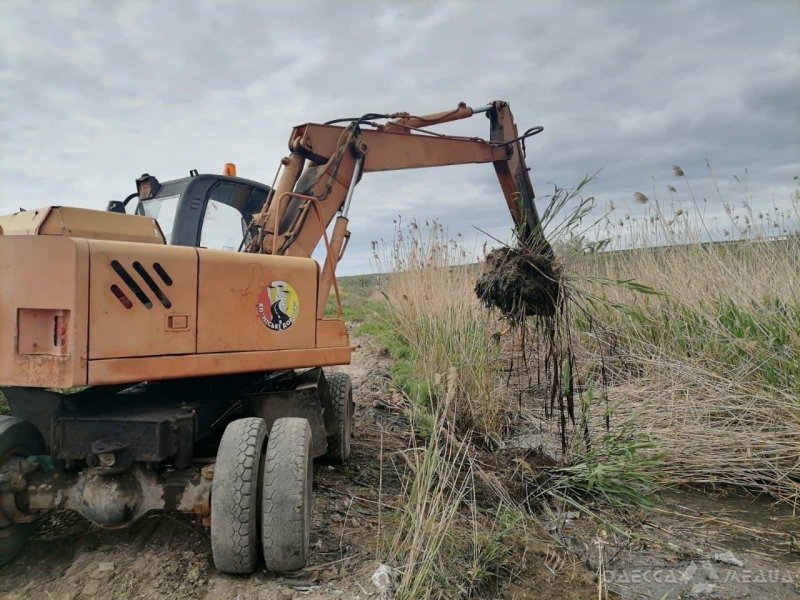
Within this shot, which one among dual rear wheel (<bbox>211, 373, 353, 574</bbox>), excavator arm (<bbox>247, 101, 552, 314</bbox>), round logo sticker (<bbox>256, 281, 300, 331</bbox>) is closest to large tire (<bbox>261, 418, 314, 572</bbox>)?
dual rear wheel (<bbox>211, 373, 353, 574</bbox>)

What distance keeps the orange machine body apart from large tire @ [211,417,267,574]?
55 cm

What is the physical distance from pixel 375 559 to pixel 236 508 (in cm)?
75

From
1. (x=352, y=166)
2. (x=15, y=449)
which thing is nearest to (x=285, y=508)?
(x=15, y=449)

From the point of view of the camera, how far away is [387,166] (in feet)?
16.3

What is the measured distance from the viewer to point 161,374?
10.0ft

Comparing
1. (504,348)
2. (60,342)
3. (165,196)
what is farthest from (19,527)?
(504,348)

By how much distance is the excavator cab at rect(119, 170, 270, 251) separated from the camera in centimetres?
436

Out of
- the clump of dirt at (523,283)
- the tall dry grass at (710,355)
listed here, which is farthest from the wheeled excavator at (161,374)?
the tall dry grass at (710,355)

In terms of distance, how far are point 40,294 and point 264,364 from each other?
1.20 metres

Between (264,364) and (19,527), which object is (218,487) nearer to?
(264,364)

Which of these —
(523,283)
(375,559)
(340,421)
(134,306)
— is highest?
(523,283)

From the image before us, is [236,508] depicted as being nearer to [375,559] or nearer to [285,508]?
[285,508]

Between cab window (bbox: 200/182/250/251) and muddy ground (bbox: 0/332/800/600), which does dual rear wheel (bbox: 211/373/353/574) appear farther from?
cab window (bbox: 200/182/250/251)

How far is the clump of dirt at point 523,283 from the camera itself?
390 cm
